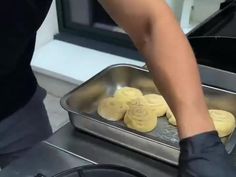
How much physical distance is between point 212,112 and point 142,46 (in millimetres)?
188

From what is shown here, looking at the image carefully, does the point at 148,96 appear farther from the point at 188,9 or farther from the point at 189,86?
the point at 188,9

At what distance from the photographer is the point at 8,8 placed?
2.30 feet

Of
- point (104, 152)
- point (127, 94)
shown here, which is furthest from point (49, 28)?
point (104, 152)

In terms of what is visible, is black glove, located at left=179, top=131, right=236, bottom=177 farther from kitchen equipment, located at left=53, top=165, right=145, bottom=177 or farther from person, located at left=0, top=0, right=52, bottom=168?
person, located at left=0, top=0, right=52, bottom=168

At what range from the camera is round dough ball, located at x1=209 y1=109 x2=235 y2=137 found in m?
0.66

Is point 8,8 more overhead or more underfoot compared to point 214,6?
more overhead

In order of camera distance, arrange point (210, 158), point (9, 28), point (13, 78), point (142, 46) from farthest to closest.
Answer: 1. point (13, 78)
2. point (9, 28)
3. point (142, 46)
4. point (210, 158)

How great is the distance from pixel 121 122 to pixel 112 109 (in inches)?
Result: 1.2

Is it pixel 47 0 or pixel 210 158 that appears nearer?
pixel 210 158

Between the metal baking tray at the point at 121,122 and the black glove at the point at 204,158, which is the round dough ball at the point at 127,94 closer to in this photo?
the metal baking tray at the point at 121,122

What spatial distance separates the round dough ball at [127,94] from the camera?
75cm

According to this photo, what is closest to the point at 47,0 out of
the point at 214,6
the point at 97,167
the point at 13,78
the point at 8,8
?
the point at 8,8

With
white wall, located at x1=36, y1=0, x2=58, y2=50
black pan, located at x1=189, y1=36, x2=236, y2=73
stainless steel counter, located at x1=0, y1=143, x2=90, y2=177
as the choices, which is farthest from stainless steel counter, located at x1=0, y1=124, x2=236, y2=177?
white wall, located at x1=36, y1=0, x2=58, y2=50

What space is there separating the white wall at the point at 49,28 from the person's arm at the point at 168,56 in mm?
1122
